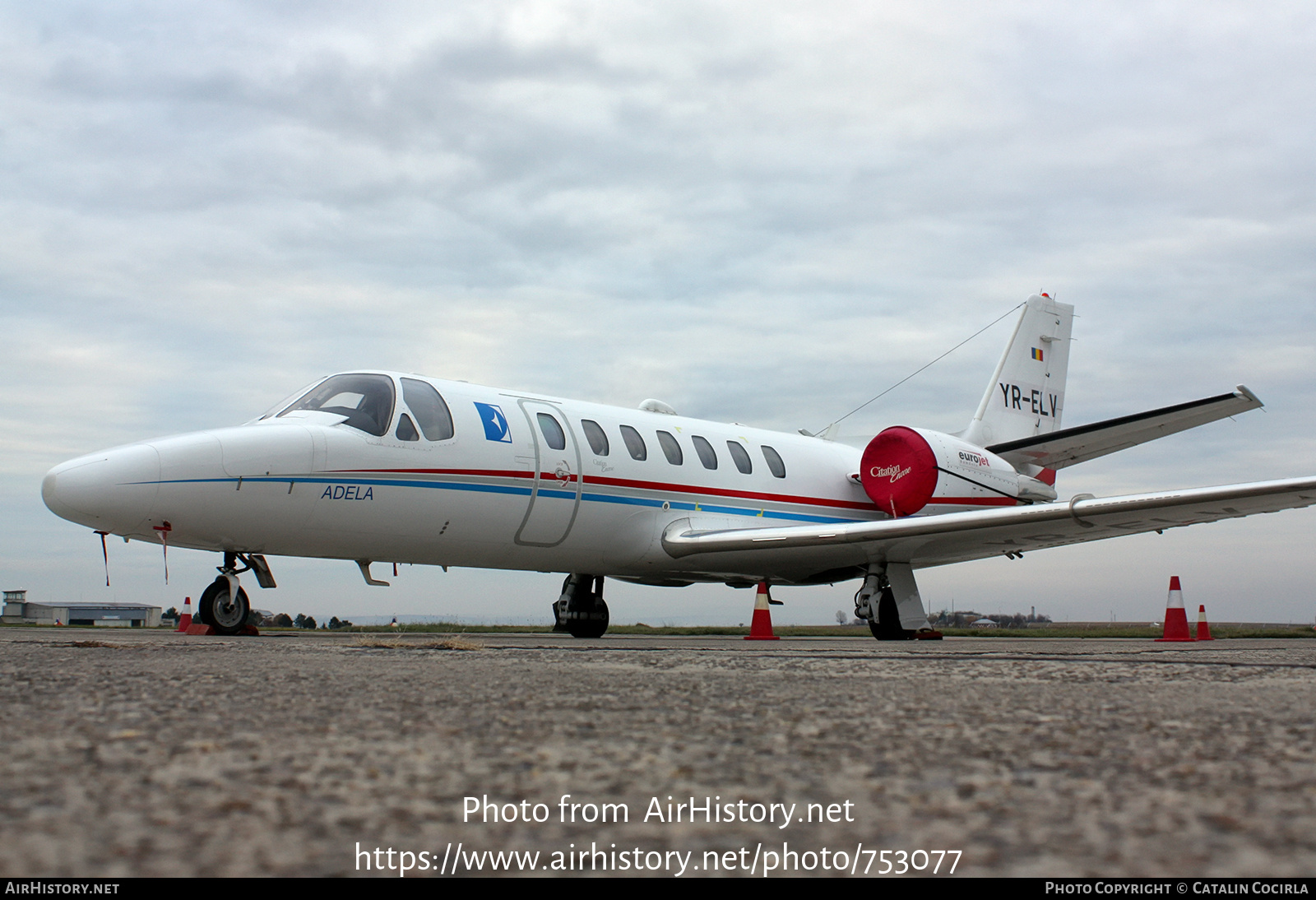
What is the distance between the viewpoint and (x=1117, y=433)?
1355 centimetres

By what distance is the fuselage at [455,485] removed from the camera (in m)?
9.05

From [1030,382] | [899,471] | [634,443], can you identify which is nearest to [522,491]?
[634,443]

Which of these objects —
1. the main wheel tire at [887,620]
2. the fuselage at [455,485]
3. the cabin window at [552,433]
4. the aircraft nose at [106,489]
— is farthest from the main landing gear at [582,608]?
the aircraft nose at [106,489]

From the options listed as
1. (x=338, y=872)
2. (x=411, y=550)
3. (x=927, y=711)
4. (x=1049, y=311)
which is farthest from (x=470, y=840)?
(x=1049, y=311)

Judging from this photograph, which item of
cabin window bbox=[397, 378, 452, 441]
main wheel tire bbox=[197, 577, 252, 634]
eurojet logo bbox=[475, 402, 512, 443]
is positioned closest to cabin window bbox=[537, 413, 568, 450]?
eurojet logo bbox=[475, 402, 512, 443]

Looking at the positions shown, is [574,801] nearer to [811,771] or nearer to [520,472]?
[811,771]

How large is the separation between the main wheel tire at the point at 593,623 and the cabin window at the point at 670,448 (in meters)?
2.42

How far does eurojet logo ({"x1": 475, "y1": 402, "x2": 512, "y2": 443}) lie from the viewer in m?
10.8

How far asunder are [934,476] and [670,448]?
368 centimetres

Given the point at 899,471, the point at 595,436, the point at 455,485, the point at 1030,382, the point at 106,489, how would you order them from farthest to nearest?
the point at 1030,382, the point at 899,471, the point at 595,436, the point at 455,485, the point at 106,489

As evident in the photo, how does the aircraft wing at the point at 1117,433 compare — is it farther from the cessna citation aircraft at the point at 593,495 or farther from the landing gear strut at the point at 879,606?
the landing gear strut at the point at 879,606

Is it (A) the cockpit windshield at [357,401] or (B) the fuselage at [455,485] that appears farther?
(A) the cockpit windshield at [357,401]

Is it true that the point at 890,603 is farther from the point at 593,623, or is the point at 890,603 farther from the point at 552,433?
the point at 552,433

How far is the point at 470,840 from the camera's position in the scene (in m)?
1.43
